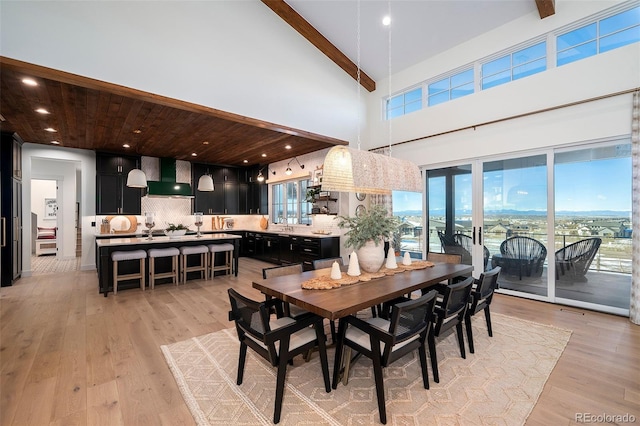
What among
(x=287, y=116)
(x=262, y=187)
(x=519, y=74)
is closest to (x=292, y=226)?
(x=262, y=187)

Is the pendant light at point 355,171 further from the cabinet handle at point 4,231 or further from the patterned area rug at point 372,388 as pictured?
the cabinet handle at point 4,231

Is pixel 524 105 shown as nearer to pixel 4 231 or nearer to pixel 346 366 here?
pixel 346 366

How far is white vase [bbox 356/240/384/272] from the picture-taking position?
2791mm

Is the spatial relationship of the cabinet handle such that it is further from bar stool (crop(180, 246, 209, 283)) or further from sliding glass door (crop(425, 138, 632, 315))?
sliding glass door (crop(425, 138, 632, 315))

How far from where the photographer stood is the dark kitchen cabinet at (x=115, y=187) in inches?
263

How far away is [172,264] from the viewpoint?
17.8 ft

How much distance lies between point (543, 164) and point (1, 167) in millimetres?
9002

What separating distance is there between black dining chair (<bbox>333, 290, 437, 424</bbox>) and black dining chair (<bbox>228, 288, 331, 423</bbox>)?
0.68 feet

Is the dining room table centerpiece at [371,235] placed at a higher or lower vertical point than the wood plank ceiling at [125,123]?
lower

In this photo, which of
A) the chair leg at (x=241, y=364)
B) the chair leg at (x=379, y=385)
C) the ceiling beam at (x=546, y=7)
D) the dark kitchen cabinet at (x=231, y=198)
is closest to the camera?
the chair leg at (x=379, y=385)

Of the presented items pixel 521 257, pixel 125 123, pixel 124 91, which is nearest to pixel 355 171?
pixel 124 91

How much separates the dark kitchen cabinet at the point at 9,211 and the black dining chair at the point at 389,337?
6.28 meters

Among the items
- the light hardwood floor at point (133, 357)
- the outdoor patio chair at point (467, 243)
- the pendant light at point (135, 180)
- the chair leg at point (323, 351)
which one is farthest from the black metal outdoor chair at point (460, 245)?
the pendant light at point (135, 180)

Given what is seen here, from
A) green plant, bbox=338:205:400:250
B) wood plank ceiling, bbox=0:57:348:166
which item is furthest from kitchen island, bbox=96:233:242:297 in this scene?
green plant, bbox=338:205:400:250
